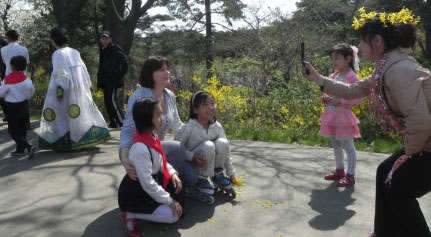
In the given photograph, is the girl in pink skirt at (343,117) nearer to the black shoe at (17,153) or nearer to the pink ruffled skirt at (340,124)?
the pink ruffled skirt at (340,124)

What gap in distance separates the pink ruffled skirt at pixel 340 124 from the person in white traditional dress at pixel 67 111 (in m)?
3.41

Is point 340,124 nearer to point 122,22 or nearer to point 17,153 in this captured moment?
point 17,153

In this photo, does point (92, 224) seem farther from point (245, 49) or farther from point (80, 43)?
point (80, 43)

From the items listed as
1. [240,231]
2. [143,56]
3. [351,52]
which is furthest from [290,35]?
[143,56]

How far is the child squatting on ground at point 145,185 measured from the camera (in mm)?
3230

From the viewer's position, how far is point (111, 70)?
804cm

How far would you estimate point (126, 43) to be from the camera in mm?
10484

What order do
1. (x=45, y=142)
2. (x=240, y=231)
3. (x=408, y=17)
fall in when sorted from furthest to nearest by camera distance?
(x=45, y=142)
(x=240, y=231)
(x=408, y=17)

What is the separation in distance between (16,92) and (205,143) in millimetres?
3458

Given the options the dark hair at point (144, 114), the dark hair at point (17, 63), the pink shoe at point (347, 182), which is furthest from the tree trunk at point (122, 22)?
the dark hair at point (144, 114)

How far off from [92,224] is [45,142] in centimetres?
290

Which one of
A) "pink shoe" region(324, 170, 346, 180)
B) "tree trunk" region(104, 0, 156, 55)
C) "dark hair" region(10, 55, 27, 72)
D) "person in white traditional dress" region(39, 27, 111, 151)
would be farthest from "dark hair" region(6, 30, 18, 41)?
"pink shoe" region(324, 170, 346, 180)

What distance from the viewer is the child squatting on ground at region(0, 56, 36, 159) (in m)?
5.95

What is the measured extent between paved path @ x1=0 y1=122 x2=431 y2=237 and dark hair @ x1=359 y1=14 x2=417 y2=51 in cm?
156
